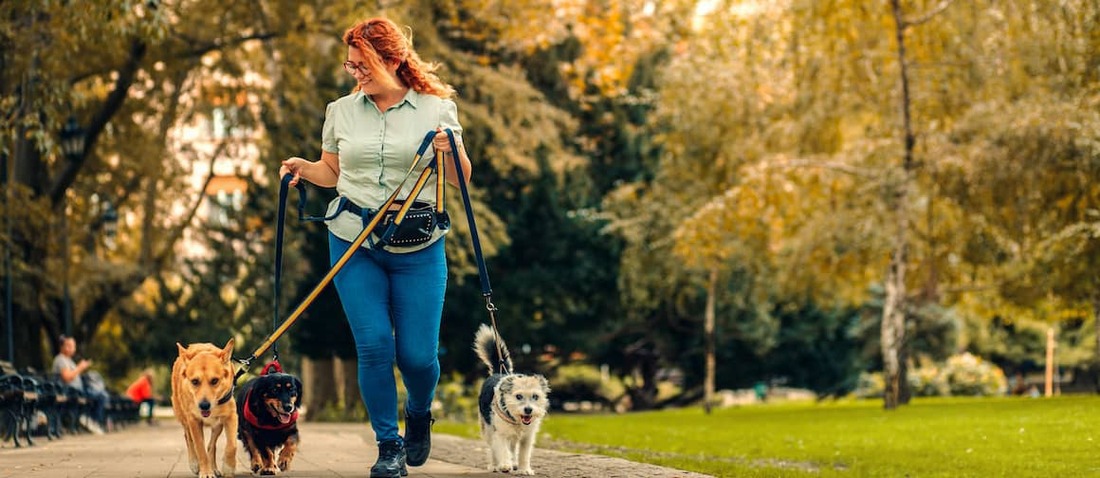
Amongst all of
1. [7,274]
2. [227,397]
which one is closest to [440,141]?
[227,397]

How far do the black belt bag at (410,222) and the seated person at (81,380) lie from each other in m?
15.1

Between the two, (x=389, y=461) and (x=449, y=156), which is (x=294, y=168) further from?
(x=389, y=461)

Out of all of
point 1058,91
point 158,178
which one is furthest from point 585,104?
point 1058,91

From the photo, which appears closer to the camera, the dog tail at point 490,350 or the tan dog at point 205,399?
the tan dog at point 205,399

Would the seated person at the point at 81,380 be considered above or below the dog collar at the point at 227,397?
above

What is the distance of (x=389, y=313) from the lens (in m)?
8.41

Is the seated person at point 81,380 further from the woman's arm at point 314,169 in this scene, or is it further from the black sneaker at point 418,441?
the woman's arm at point 314,169

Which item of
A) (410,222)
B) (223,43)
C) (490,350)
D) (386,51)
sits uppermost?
(223,43)

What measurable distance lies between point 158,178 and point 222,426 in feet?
71.3

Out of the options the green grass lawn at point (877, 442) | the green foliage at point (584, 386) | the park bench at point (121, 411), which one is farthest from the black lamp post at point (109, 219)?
the green foliage at point (584, 386)

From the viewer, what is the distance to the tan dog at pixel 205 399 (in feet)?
27.8

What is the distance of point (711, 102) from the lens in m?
29.1

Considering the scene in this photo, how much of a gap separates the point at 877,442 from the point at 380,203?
1039cm

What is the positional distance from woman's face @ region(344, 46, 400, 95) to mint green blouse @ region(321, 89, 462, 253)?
126mm
